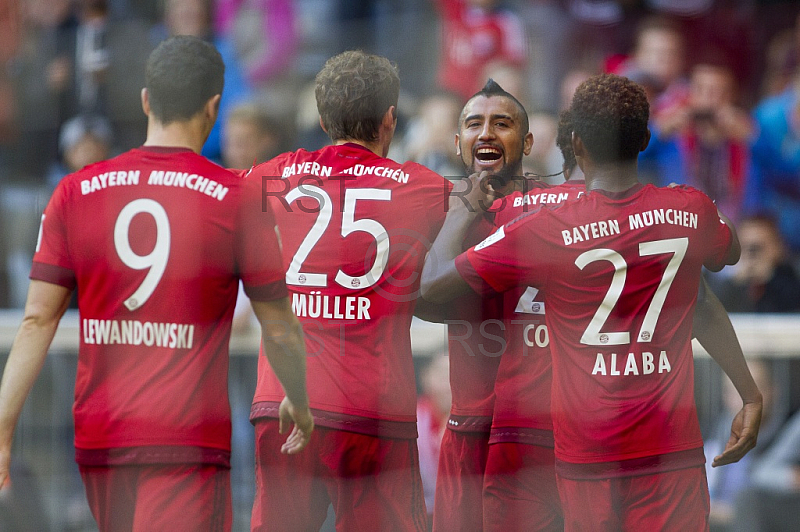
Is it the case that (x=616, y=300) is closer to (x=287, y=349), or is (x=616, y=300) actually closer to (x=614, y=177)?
(x=614, y=177)

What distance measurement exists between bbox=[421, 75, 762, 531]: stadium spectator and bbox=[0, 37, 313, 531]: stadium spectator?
572mm

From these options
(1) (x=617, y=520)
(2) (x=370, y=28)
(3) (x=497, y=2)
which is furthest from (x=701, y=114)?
(1) (x=617, y=520)

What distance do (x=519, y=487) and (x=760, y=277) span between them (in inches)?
65.5

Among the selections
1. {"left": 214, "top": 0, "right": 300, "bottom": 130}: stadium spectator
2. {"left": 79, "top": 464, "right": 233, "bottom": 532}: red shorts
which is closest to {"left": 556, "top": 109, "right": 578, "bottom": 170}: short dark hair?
{"left": 79, "top": 464, "right": 233, "bottom": 532}: red shorts

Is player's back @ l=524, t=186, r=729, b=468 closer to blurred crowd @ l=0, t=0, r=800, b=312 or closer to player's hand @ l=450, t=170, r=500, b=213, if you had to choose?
player's hand @ l=450, t=170, r=500, b=213

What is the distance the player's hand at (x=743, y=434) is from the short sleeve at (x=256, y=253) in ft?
3.79

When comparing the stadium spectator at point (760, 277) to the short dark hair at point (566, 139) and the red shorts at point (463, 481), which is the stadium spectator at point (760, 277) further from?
the red shorts at point (463, 481)

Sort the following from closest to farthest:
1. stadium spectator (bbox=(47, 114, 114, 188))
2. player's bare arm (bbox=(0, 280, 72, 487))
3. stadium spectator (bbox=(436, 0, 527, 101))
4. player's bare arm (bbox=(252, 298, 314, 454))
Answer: player's bare arm (bbox=(0, 280, 72, 487)) → player's bare arm (bbox=(252, 298, 314, 454)) → stadium spectator (bbox=(47, 114, 114, 188)) → stadium spectator (bbox=(436, 0, 527, 101))

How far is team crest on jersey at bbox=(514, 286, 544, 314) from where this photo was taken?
2.54m

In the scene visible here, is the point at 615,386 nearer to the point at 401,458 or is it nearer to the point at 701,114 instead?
the point at 401,458

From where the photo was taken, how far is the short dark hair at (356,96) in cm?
250

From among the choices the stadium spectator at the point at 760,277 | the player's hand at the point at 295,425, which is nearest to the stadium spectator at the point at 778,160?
the stadium spectator at the point at 760,277

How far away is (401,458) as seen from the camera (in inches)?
96.2

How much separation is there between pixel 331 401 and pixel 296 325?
0.30 metres
